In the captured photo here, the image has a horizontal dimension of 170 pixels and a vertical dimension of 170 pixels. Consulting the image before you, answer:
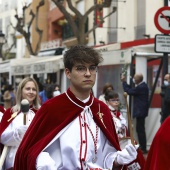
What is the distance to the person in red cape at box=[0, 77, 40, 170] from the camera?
6074mm

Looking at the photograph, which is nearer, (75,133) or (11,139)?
(75,133)

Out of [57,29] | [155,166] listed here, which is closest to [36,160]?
[155,166]

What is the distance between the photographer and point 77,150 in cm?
427

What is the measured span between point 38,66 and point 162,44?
8575 mm

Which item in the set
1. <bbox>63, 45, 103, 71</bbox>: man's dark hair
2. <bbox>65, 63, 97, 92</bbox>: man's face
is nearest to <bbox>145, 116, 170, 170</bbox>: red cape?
<bbox>65, 63, 97, 92</bbox>: man's face

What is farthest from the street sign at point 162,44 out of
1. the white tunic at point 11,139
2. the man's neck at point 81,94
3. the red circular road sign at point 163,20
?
the man's neck at point 81,94

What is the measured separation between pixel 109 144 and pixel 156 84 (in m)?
8.34

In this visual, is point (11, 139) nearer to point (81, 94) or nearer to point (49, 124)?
point (49, 124)

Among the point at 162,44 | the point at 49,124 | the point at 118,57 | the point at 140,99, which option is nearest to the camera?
the point at 49,124

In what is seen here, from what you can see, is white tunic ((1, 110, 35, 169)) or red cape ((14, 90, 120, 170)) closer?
red cape ((14, 90, 120, 170))

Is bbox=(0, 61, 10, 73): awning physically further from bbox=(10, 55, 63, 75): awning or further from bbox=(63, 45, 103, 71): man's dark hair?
bbox=(63, 45, 103, 71): man's dark hair

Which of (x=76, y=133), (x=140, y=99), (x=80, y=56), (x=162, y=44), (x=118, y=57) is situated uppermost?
(x=162, y=44)

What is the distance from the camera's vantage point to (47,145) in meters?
4.27

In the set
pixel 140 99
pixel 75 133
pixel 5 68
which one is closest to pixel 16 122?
pixel 75 133
